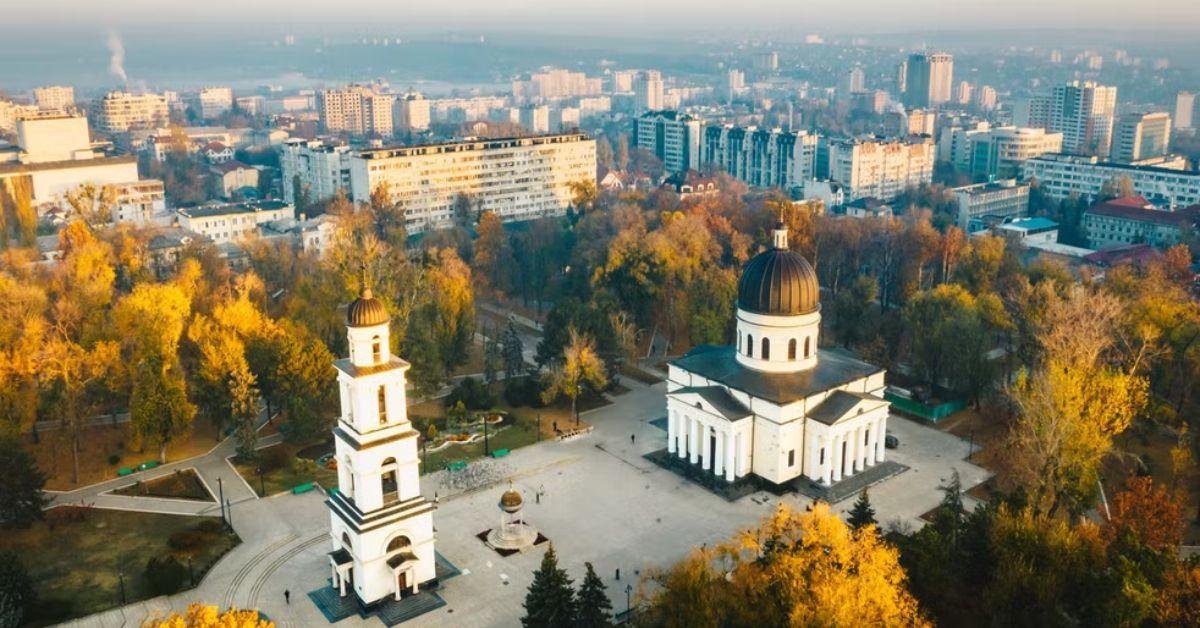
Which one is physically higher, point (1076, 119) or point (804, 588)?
point (1076, 119)

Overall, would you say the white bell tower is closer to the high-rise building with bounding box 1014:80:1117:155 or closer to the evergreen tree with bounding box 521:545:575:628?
the evergreen tree with bounding box 521:545:575:628

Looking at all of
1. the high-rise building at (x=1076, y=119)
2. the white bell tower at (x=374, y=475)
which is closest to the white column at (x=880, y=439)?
the white bell tower at (x=374, y=475)

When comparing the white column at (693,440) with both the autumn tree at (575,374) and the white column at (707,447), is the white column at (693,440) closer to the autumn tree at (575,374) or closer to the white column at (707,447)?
Result: the white column at (707,447)

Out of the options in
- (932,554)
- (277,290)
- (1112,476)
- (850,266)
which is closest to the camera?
(932,554)

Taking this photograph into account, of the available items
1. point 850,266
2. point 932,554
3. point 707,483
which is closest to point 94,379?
point 707,483

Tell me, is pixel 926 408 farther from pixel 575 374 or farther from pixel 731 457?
pixel 575 374

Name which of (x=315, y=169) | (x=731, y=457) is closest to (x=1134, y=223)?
(x=731, y=457)

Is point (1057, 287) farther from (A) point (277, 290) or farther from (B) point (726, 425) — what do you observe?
(A) point (277, 290)
